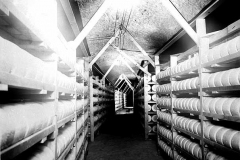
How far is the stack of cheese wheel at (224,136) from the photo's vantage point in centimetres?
251

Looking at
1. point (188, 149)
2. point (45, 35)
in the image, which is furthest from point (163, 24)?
point (45, 35)

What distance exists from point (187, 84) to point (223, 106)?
132 centimetres

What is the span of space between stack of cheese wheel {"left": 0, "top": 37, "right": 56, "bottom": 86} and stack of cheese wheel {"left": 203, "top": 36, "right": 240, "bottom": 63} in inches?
89.3

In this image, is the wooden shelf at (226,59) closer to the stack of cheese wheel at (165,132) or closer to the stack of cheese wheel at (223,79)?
the stack of cheese wheel at (223,79)

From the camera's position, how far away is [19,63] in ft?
4.70

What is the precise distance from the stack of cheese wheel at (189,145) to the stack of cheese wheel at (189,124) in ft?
0.81

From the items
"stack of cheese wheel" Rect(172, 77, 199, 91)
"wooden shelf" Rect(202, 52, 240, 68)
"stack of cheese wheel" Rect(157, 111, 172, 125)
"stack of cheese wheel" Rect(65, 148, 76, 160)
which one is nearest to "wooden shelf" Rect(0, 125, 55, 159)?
"stack of cheese wheel" Rect(65, 148, 76, 160)

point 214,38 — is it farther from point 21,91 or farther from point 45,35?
point 21,91

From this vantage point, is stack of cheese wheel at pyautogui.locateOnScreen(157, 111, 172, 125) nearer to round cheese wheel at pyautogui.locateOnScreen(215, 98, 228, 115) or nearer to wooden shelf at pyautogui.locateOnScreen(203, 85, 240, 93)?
wooden shelf at pyautogui.locateOnScreen(203, 85, 240, 93)

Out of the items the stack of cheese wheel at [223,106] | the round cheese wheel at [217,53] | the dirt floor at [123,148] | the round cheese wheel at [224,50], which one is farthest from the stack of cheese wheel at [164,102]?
the round cheese wheel at [224,50]

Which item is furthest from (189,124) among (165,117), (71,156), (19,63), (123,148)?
(19,63)

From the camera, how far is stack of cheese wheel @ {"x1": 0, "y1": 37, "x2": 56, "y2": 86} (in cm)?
122

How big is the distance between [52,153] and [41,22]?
1387 mm

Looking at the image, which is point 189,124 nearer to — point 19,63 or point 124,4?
point 124,4
